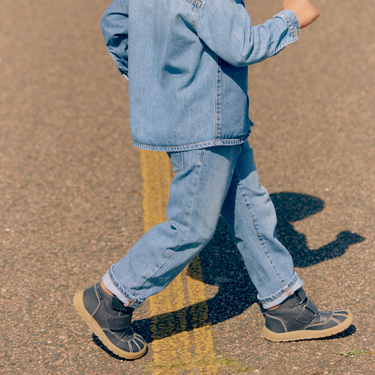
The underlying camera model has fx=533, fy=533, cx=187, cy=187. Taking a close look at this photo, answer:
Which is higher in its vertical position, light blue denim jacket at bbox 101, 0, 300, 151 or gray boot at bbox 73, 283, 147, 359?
light blue denim jacket at bbox 101, 0, 300, 151

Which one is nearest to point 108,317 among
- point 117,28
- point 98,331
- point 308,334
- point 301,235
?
point 98,331

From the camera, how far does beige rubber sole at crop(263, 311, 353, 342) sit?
8.50 feet

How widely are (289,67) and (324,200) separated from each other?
8.75 ft

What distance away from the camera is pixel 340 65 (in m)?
6.05

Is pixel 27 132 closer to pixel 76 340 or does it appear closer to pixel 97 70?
pixel 97 70

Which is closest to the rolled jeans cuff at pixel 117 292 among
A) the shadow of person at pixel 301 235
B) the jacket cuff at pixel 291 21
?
the shadow of person at pixel 301 235

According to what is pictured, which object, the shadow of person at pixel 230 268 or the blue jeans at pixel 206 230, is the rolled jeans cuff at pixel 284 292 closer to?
the blue jeans at pixel 206 230

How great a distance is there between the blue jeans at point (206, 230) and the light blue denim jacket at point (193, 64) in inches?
4.7

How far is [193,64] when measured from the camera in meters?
2.23

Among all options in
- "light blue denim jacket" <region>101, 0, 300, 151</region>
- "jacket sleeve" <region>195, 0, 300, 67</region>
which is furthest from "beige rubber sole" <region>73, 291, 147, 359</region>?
"jacket sleeve" <region>195, 0, 300, 67</region>

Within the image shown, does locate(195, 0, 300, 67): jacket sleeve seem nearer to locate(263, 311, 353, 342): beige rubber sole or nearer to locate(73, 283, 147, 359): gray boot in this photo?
locate(73, 283, 147, 359): gray boot

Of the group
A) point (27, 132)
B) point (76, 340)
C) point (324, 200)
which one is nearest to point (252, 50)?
point (76, 340)

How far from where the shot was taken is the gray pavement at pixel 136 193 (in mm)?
2666

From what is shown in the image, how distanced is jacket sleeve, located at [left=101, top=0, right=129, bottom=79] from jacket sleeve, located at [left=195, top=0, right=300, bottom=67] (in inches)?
19.8
